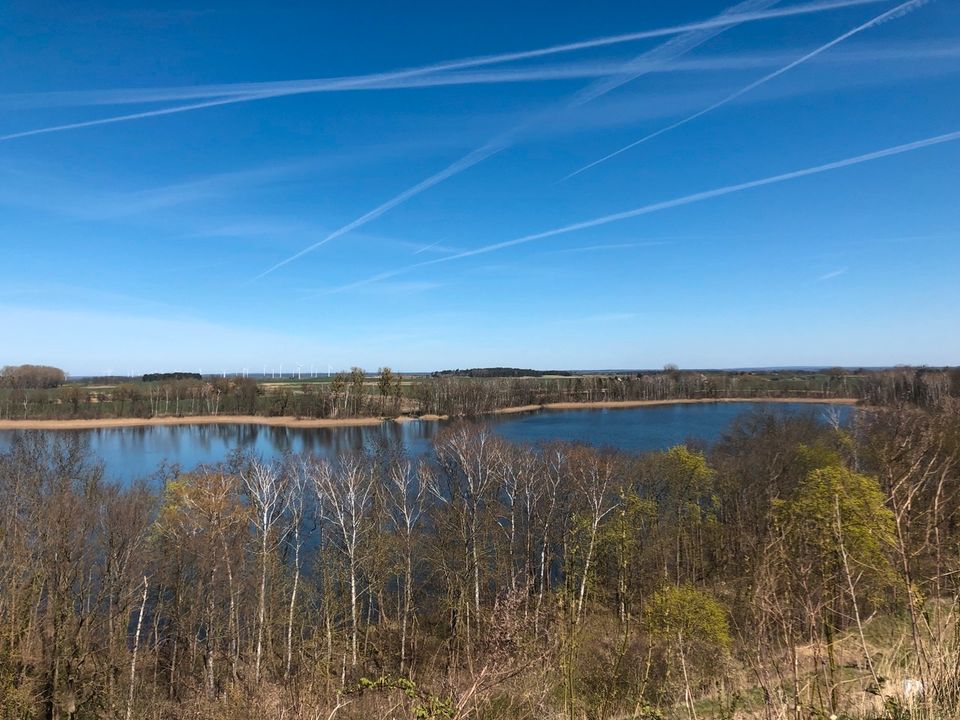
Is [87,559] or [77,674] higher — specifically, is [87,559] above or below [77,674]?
above

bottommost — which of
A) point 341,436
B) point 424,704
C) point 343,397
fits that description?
point 341,436

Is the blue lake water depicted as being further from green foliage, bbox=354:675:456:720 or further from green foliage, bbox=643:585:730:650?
green foliage, bbox=354:675:456:720

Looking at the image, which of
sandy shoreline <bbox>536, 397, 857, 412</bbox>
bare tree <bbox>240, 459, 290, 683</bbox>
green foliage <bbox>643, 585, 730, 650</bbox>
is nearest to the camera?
green foliage <bbox>643, 585, 730, 650</bbox>

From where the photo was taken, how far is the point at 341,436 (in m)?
62.2

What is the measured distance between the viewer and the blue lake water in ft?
156

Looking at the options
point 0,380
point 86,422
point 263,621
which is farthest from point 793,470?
point 0,380

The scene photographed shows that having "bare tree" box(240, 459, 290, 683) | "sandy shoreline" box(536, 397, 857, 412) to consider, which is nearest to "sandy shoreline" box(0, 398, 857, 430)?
"sandy shoreline" box(536, 397, 857, 412)

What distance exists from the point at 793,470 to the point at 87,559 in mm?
26239

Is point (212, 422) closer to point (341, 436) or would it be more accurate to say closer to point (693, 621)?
point (341, 436)

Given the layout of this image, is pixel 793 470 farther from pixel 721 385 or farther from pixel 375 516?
pixel 721 385

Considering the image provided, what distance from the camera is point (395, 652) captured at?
17406 mm

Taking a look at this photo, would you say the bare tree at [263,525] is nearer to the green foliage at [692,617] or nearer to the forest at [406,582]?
the forest at [406,582]

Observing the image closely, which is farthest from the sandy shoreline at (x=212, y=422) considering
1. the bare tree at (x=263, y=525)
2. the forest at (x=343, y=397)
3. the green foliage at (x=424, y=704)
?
the green foliage at (x=424, y=704)

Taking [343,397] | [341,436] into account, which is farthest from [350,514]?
[343,397]
